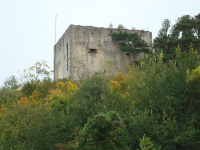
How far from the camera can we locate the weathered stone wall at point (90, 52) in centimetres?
2538

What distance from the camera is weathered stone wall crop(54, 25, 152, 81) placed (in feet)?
83.3

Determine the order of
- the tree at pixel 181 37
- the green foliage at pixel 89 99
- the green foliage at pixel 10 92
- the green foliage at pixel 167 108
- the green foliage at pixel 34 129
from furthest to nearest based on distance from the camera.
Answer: the tree at pixel 181 37 < the green foliage at pixel 10 92 < the green foliage at pixel 89 99 < the green foliage at pixel 34 129 < the green foliage at pixel 167 108

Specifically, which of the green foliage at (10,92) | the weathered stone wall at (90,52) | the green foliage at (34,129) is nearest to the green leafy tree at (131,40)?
the weathered stone wall at (90,52)

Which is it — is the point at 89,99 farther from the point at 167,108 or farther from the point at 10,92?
the point at 10,92

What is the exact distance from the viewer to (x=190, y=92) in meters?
10.3

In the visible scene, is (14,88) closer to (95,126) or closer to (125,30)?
(125,30)

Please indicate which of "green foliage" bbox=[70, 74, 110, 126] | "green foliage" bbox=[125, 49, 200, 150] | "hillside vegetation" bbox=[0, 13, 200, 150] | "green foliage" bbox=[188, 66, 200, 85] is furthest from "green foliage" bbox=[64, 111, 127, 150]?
"green foliage" bbox=[188, 66, 200, 85]

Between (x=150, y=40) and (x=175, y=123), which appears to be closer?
(x=175, y=123)

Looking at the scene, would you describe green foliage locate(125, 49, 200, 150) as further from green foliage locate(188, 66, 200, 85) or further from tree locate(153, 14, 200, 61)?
tree locate(153, 14, 200, 61)

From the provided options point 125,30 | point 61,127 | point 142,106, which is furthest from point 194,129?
point 125,30

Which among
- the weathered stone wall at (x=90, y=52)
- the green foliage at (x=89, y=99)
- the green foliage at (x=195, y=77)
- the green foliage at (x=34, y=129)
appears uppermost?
the weathered stone wall at (x=90, y=52)

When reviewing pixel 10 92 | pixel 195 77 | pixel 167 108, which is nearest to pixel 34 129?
pixel 167 108

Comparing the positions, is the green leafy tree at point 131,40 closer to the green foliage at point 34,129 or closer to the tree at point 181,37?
the tree at point 181,37

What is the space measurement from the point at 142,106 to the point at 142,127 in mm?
1347
